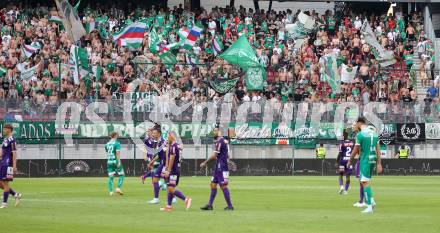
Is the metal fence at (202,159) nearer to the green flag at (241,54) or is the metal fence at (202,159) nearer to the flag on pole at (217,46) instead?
the green flag at (241,54)

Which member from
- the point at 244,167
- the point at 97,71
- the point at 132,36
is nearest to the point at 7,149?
the point at 97,71

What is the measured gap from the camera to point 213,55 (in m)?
61.3

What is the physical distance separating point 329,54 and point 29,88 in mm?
17604

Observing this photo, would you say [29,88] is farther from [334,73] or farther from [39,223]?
[39,223]

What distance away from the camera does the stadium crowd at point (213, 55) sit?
Answer: 54.4 metres

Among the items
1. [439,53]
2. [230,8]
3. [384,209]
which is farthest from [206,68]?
[384,209]

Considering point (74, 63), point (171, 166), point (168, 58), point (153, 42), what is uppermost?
point (153, 42)

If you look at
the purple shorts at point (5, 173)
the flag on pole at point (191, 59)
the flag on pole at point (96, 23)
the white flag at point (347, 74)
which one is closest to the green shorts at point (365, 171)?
the purple shorts at point (5, 173)

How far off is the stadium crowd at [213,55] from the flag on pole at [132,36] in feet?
1.61

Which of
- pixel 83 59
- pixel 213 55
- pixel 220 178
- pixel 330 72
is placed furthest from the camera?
pixel 213 55

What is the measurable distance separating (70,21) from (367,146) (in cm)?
3489

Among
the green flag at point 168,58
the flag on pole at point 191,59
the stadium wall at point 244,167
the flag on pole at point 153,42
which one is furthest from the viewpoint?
the flag on pole at point 191,59

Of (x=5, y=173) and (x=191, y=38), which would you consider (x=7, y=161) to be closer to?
(x=5, y=173)

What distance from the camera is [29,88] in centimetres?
5338
